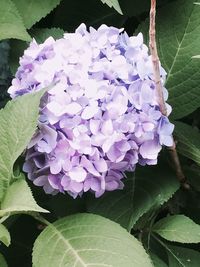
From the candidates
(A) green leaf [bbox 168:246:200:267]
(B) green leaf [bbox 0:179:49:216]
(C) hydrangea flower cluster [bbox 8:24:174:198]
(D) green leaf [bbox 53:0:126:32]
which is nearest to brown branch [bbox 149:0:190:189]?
(C) hydrangea flower cluster [bbox 8:24:174:198]

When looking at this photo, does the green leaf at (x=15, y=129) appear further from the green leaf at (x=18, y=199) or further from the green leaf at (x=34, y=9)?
the green leaf at (x=34, y=9)

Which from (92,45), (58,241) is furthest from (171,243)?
(92,45)

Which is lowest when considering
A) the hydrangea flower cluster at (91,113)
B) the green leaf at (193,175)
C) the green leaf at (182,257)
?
the green leaf at (182,257)

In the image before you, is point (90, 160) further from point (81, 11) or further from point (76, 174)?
point (81, 11)

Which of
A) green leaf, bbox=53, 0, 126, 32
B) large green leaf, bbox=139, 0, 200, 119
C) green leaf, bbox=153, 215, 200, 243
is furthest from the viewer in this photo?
green leaf, bbox=53, 0, 126, 32

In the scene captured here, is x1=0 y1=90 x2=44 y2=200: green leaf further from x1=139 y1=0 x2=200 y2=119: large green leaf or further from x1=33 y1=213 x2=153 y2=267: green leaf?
x1=139 y1=0 x2=200 y2=119: large green leaf

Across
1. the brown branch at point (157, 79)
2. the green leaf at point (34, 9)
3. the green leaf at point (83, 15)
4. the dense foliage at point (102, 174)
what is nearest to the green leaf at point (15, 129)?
the dense foliage at point (102, 174)
